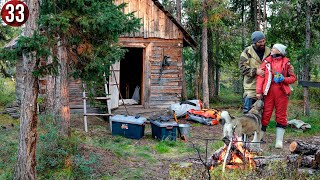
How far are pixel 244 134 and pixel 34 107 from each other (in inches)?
137

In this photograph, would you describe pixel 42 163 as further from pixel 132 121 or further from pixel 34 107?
pixel 132 121

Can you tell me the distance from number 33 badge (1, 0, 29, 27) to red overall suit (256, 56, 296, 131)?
440cm

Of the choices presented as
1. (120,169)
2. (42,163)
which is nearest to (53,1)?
(42,163)

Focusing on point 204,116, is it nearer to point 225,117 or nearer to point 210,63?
point 210,63

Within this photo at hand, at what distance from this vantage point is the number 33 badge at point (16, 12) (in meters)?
5.47

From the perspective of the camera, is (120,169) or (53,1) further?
(120,169)

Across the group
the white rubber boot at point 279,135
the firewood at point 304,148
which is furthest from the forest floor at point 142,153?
the firewood at point 304,148

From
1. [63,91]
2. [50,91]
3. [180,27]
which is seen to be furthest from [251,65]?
[180,27]

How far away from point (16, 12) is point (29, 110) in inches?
58.7

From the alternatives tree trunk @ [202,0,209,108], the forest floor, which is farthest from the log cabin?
the forest floor

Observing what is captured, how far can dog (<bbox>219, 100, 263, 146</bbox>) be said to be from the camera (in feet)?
19.0

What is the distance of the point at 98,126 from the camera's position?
1177 cm

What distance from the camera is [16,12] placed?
5.57 m

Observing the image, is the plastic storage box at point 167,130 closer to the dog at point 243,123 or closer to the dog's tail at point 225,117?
the dog at point 243,123
